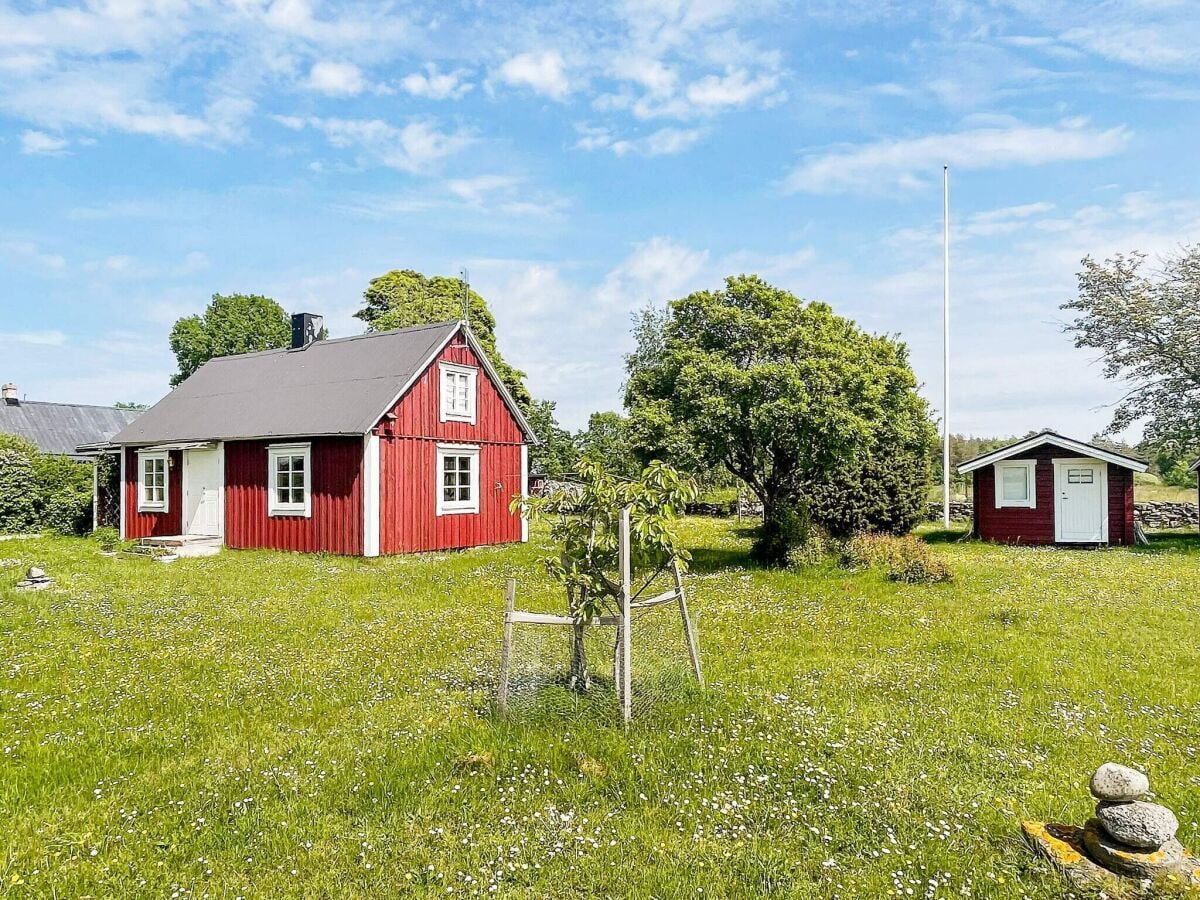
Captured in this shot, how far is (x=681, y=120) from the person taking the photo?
12.8 metres

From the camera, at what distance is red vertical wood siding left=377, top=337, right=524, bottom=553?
706 inches

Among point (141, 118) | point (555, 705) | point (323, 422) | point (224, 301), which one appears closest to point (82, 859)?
point (555, 705)

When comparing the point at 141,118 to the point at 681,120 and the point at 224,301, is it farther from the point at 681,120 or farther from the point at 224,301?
the point at 224,301

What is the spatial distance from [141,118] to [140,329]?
3222 centimetres

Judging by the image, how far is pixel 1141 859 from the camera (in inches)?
143

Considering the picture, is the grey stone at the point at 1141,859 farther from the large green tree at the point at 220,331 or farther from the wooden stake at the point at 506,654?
the large green tree at the point at 220,331

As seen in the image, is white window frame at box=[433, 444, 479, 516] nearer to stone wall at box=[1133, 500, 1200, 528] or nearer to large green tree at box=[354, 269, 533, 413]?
large green tree at box=[354, 269, 533, 413]

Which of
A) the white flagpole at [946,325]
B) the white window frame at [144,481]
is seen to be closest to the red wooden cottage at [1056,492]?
the white flagpole at [946,325]

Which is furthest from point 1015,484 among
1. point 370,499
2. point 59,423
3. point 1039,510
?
point 59,423

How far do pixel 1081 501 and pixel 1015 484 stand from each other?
1816 mm

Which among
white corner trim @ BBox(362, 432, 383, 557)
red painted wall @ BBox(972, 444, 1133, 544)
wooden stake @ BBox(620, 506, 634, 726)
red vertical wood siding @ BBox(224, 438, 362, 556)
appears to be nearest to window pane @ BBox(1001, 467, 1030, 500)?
red painted wall @ BBox(972, 444, 1133, 544)

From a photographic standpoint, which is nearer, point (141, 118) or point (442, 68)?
point (442, 68)

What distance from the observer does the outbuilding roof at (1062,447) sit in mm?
20281

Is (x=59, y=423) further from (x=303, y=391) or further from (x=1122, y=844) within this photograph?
(x=1122, y=844)
